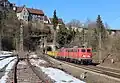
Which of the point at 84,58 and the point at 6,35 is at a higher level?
the point at 6,35

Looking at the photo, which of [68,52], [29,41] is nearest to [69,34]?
[29,41]

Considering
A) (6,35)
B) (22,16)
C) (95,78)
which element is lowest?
(95,78)

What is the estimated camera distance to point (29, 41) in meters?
157

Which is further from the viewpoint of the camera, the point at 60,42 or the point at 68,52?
the point at 60,42

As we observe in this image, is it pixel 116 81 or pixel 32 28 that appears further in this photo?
pixel 32 28

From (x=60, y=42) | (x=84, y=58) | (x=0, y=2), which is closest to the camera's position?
(x=84, y=58)

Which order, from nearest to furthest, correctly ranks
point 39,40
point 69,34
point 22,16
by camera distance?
1. point 69,34
2. point 39,40
3. point 22,16


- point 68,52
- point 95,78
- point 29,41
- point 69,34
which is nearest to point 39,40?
point 29,41

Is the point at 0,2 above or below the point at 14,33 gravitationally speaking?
above

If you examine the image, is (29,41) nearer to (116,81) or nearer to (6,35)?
(6,35)

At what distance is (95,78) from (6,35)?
114 m

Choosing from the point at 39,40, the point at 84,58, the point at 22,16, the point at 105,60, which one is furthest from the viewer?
the point at 22,16

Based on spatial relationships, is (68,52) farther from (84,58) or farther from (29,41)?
(29,41)

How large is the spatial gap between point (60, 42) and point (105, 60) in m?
89.4
